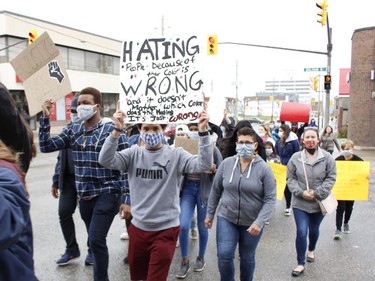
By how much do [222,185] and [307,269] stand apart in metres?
1.73

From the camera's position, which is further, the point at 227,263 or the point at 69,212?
the point at 69,212

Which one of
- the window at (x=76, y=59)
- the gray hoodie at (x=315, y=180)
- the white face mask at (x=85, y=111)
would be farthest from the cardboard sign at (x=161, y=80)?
the window at (x=76, y=59)

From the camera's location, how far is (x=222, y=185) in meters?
4.06

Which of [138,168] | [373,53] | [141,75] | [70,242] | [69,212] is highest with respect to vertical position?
[373,53]

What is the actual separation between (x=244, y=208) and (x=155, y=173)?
97cm

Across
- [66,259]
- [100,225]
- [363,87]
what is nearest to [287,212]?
[66,259]

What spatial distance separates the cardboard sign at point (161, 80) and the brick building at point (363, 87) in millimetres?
20964

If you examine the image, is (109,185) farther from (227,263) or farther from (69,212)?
(227,263)

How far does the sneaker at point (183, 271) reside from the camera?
4.53m

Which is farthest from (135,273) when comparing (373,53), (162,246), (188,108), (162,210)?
(373,53)

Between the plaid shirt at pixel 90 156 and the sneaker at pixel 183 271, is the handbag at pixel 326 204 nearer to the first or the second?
the sneaker at pixel 183 271

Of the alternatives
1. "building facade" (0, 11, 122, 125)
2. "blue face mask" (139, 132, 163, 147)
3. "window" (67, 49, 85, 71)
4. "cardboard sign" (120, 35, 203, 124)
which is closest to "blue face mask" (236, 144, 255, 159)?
"cardboard sign" (120, 35, 203, 124)

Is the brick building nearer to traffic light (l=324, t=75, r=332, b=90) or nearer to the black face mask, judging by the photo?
traffic light (l=324, t=75, r=332, b=90)

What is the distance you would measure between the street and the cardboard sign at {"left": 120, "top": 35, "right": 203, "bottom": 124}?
2071 millimetres
